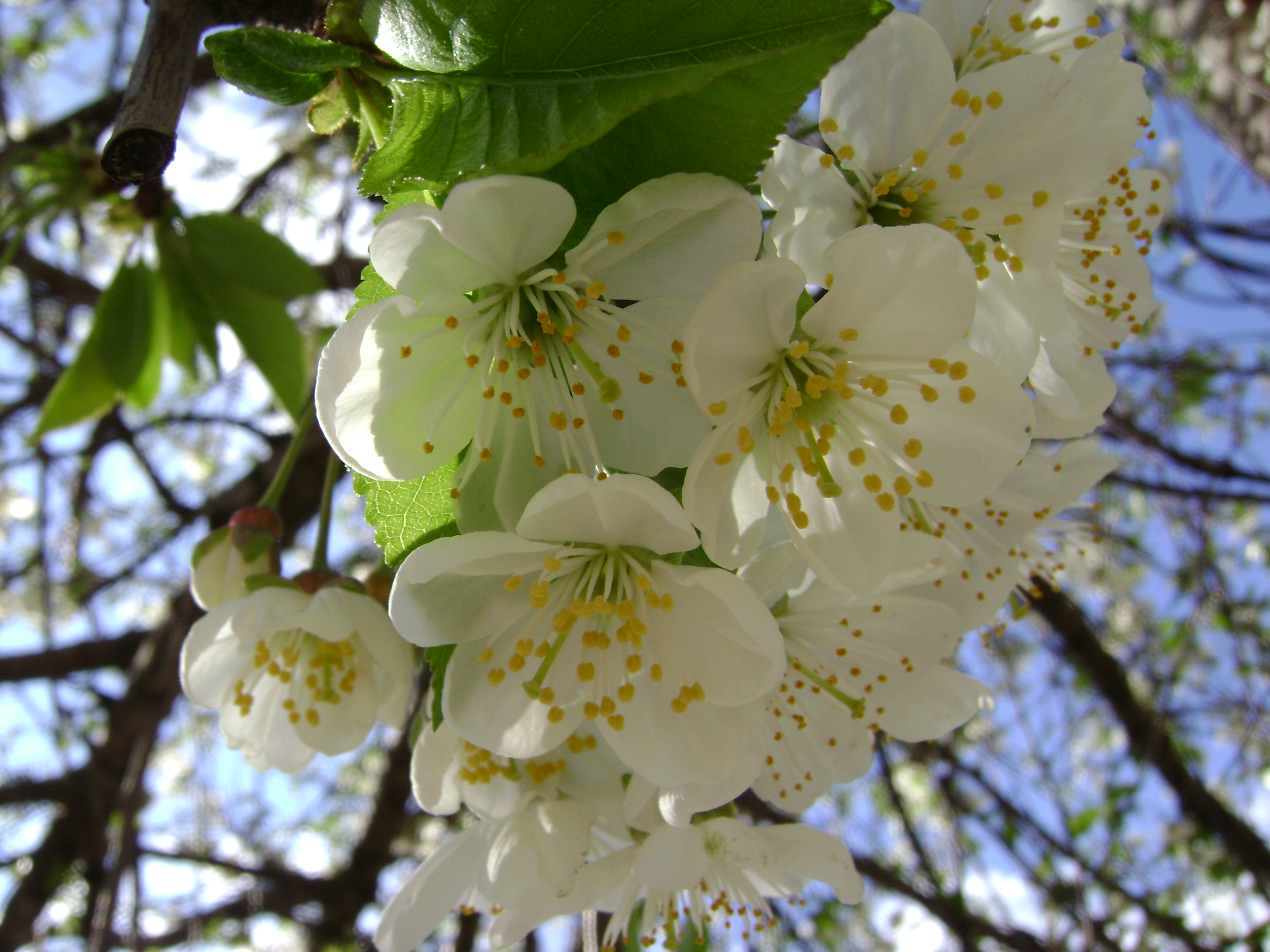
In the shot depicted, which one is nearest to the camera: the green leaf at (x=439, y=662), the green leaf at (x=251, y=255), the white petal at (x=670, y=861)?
the green leaf at (x=439, y=662)

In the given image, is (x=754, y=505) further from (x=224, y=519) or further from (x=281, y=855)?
(x=281, y=855)

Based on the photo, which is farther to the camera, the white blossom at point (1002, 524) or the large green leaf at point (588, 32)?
the white blossom at point (1002, 524)

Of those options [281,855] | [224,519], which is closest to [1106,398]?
[224,519]

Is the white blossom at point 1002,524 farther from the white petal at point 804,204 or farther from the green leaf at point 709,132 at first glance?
the green leaf at point 709,132

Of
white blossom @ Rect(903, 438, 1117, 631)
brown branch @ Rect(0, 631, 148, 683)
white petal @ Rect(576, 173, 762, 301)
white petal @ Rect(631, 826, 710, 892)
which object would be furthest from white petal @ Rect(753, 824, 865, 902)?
brown branch @ Rect(0, 631, 148, 683)

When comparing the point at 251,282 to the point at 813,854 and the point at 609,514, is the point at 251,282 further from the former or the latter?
the point at 813,854

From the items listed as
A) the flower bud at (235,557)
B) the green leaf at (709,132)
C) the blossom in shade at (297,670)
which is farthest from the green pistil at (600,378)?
the flower bud at (235,557)

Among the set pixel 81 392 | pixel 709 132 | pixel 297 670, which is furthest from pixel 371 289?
pixel 81 392
